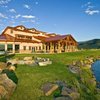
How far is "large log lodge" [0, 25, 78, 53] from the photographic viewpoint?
57438mm

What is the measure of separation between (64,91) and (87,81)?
739cm

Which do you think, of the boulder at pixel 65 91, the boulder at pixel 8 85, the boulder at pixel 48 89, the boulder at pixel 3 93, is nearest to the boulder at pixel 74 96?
the boulder at pixel 65 91

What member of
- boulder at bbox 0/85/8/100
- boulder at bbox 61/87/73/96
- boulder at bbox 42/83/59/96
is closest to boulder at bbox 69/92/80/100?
boulder at bbox 61/87/73/96

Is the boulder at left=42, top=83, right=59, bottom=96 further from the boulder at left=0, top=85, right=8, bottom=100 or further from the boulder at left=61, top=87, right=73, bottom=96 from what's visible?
the boulder at left=0, top=85, right=8, bottom=100

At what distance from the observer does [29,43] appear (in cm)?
6253

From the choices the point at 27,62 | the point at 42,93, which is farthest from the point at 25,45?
the point at 42,93

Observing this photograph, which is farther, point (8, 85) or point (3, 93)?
point (8, 85)

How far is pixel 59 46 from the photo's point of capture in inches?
2431

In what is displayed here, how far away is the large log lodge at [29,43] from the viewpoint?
188 ft

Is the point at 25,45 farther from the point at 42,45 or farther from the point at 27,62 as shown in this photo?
the point at 27,62

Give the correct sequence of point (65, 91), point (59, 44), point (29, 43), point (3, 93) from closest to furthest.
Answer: point (3, 93), point (65, 91), point (59, 44), point (29, 43)

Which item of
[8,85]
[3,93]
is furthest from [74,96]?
[3,93]

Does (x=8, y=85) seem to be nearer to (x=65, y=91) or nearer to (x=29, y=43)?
(x=65, y=91)

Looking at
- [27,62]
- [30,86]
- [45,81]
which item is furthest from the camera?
[27,62]
